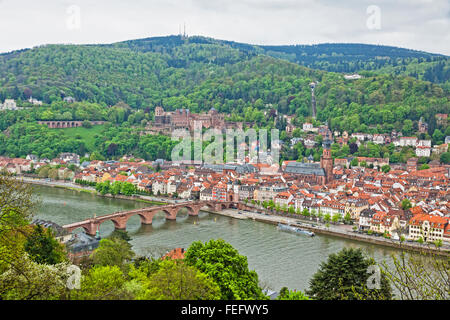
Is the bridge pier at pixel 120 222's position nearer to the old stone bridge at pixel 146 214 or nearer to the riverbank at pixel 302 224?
the old stone bridge at pixel 146 214

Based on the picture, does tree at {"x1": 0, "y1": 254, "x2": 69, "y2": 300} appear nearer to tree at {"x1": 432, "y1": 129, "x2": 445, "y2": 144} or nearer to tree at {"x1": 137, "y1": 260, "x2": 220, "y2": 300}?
tree at {"x1": 137, "y1": 260, "x2": 220, "y2": 300}

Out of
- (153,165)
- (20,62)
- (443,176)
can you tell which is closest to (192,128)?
(153,165)

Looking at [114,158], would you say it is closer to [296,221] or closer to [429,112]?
[296,221]

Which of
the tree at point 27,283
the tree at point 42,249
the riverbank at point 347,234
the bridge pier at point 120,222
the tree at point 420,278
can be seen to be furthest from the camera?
the bridge pier at point 120,222

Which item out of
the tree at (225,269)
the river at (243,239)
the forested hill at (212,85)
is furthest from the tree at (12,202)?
the forested hill at (212,85)

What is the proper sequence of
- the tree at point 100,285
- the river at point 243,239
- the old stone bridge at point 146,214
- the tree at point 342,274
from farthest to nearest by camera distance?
the old stone bridge at point 146,214, the river at point 243,239, the tree at point 342,274, the tree at point 100,285
